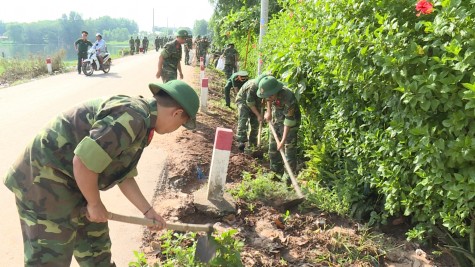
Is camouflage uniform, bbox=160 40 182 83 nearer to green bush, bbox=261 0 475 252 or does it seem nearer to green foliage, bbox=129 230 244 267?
green bush, bbox=261 0 475 252

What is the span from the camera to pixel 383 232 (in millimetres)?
3838

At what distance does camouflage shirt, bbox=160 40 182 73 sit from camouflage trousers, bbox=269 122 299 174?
117 inches

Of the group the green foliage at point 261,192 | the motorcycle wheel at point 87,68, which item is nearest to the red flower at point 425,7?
the green foliage at point 261,192

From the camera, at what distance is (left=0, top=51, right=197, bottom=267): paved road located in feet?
10.9

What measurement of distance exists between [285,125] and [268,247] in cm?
214

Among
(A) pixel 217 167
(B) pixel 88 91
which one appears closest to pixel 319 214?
(A) pixel 217 167

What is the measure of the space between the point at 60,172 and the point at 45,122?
5.56 metres

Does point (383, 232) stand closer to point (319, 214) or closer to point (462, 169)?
point (319, 214)

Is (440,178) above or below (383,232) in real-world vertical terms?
above

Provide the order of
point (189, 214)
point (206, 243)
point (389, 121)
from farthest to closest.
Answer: point (189, 214) < point (389, 121) < point (206, 243)

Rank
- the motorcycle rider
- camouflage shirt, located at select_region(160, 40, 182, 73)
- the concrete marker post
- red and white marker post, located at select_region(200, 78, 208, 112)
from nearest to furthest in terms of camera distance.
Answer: the concrete marker post, camouflage shirt, located at select_region(160, 40, 182, 73), red and white marker post, located at select_region(200, 78, 208, 112), the motorcycle rider

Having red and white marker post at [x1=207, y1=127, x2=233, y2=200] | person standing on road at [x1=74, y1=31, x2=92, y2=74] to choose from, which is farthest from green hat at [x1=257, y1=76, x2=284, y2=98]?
person standing on road at [x1=74, y1=31, x2=92, y2=74]

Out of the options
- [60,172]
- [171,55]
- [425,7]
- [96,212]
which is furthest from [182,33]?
[96,212]

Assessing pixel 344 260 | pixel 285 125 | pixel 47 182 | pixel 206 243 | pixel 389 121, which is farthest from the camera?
pixel 285 125
